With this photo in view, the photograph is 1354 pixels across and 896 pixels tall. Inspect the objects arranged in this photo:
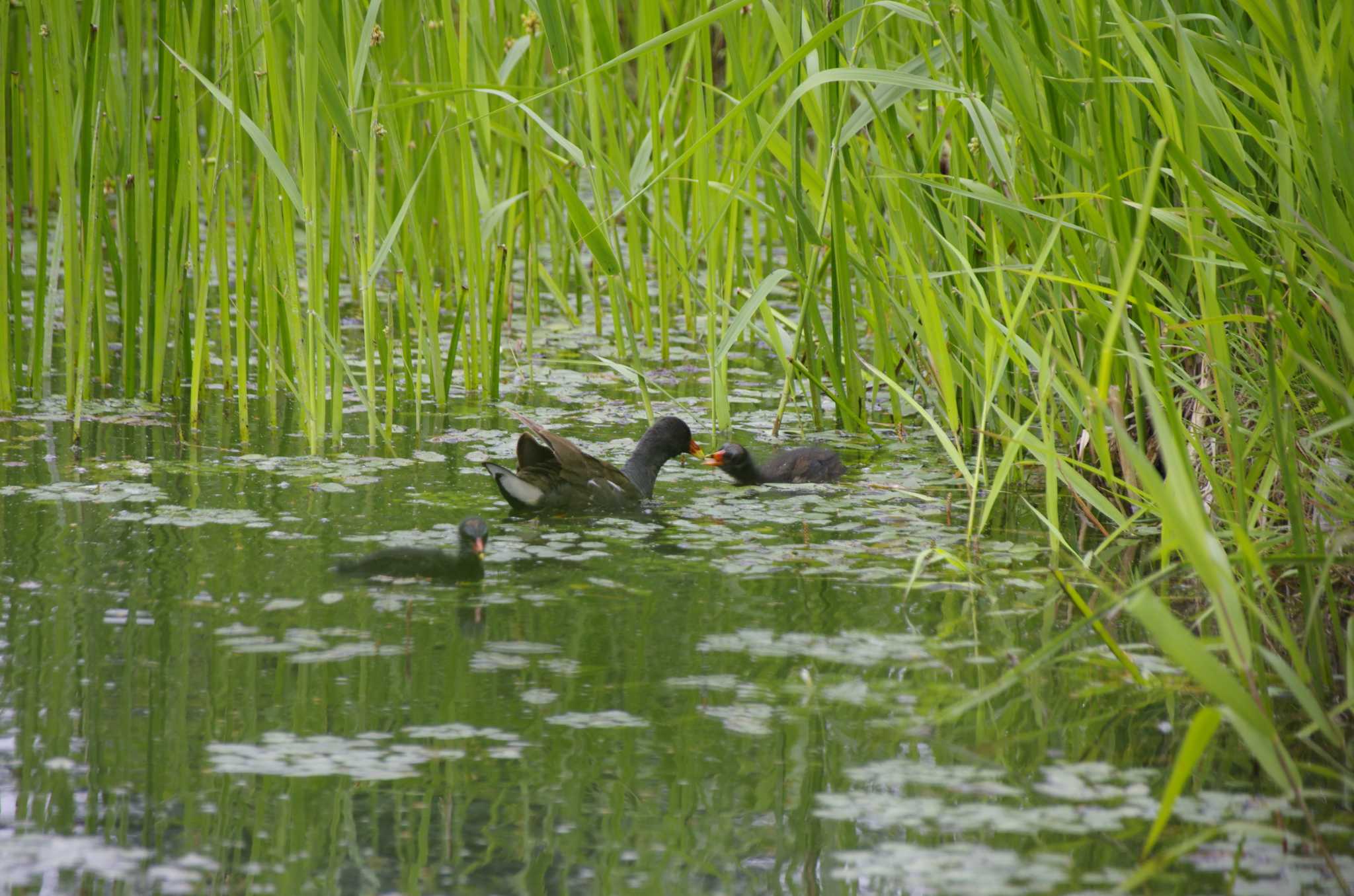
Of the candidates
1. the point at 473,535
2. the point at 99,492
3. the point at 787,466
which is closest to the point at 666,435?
the point at 787,466

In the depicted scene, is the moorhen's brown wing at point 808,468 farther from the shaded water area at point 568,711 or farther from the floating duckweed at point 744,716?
the floating duckweed at point 744,716

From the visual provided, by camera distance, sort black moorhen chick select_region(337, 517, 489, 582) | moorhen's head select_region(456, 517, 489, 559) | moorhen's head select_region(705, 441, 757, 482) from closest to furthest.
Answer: black moorhen chick select_region(337, 517, 489, 582)
moorhen's head select_region(456, 517, 489, 559)
moorhen's head select_region(705, 441, 757, 482)

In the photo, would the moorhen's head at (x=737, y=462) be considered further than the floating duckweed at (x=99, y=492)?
Yes

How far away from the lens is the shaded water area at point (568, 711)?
2.32 meters

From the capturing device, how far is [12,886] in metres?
2.19

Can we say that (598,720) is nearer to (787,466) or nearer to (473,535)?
(473,535)

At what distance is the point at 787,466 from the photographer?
5117mm

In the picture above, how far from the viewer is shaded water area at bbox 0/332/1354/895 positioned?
7.63ft

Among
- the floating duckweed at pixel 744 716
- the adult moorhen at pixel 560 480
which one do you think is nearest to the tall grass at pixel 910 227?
the adult moorhen at pixel 560 480

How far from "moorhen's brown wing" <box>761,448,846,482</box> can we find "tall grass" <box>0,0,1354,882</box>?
0.35 meters

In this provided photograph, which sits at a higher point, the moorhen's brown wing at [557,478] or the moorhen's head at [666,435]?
the moorhen's head at [666,435]

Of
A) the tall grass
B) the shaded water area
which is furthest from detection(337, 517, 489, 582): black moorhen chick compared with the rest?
the tall grass

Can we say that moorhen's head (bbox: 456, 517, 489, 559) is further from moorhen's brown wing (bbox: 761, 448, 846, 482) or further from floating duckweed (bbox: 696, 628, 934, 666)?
moorhen's brown wing (bbox: 761, 448, 846, 482)

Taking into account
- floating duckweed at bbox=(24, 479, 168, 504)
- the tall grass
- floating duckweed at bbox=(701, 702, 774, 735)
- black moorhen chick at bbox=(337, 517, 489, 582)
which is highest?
the tall grass
